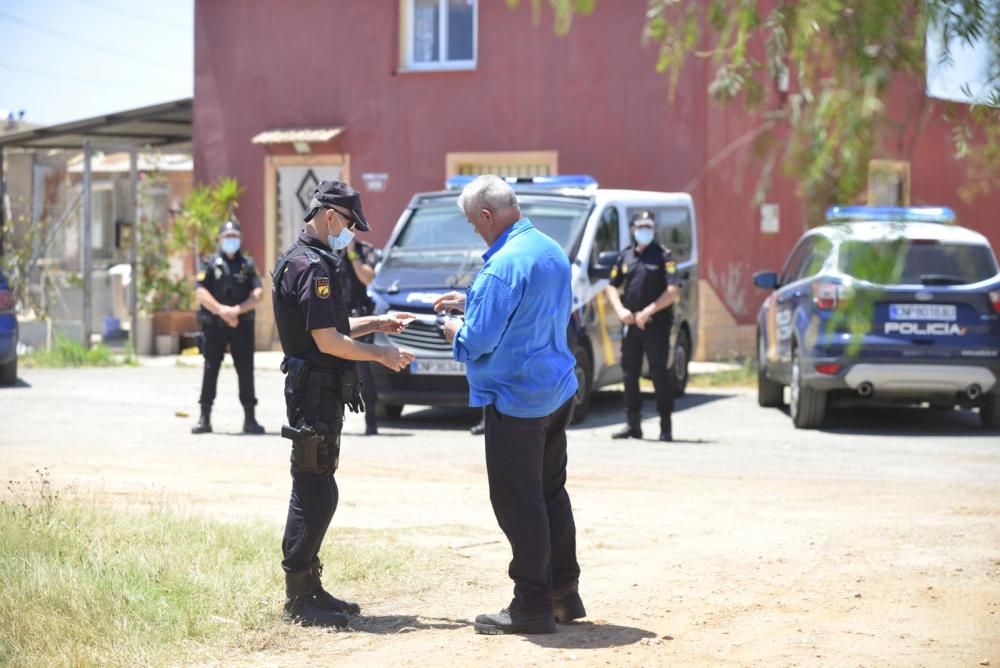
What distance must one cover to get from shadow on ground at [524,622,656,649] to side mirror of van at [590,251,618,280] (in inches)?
303

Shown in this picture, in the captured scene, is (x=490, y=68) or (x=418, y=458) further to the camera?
(x=490, y=68)

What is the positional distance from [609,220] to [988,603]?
863 cm

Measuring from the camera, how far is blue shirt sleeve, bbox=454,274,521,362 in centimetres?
657

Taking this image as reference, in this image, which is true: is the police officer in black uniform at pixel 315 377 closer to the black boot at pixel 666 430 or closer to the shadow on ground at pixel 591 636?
the shadow on ground at pixel 591 636

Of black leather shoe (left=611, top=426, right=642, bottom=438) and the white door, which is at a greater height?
the white door

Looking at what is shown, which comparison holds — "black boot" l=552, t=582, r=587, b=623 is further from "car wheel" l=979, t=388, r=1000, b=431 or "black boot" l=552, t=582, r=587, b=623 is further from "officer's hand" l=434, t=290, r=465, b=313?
"car wheel" l=979, t=388, r=1000, b=431

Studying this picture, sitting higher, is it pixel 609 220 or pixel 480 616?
pixel 609 220

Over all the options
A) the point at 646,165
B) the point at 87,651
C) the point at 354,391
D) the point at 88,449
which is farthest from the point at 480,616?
the point at 646,165

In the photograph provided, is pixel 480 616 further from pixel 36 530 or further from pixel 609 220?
pixel 609 220

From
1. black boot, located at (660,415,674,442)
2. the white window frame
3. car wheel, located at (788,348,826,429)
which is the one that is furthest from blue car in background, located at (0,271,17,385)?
car wheel, located at (788,348,826,429)

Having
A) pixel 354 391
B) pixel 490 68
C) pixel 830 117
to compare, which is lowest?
pixel 354 391

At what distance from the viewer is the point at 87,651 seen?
6.14 meters

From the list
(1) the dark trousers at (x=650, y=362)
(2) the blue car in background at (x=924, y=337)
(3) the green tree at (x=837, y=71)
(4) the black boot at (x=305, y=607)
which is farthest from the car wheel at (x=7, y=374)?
(3) the green tree at (x=837, y=71)

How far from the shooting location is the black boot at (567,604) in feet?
23.0
